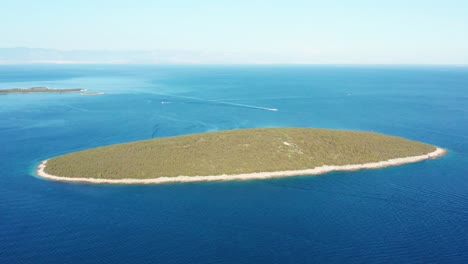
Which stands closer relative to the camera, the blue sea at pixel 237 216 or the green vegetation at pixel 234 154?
the blue sea at pixel 237 216

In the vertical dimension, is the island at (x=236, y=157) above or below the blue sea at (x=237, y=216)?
above

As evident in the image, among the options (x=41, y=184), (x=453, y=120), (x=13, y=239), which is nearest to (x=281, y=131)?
(x=41, y=184)

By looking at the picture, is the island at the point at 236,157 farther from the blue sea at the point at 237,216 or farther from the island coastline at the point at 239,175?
the blue sea at the point at 237,216

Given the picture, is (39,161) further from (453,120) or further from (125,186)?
(453,120)

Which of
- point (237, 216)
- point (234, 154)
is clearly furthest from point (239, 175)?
point (237, 216)

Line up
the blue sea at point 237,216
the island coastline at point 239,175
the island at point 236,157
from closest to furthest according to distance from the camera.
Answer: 1. the blue sea at point 237,216
2. the island coastline at point 239,175
3. the island at point 236,157

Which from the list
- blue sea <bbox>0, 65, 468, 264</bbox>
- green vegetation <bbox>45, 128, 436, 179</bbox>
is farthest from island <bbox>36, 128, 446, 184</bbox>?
blue sea <bbox>0, 65, 468, 264</bbox>

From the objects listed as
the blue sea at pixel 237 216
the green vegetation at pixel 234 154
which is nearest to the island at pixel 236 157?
the green vegetation at pixel 234 154

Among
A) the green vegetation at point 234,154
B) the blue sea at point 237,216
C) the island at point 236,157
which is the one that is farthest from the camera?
the green vegetation at point 234,154

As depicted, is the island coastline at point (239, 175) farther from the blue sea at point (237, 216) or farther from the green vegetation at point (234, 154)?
the blue sea at point (237, 216)

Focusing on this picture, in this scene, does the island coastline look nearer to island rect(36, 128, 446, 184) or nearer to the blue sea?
island rect(36, 128, 446, 184)
